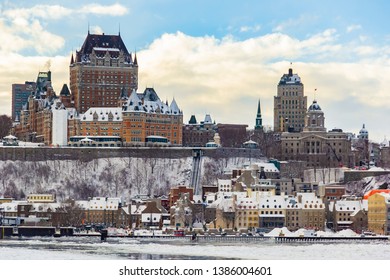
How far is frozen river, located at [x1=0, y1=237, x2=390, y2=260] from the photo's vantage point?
247 ft

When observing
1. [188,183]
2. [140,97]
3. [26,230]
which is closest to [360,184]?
[188,183]

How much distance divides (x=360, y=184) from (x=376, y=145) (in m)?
38.0

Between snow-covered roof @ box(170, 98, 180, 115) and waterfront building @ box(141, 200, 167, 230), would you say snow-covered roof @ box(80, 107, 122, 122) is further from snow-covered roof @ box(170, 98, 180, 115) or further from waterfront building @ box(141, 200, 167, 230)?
A: waterfront building @ box(141, 200, 167, 230)

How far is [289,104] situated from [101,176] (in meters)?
32.5

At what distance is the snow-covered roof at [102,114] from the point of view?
141 meters

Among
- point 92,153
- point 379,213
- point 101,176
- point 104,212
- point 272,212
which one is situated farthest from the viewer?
point 92,153

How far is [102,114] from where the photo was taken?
141750 millimetres

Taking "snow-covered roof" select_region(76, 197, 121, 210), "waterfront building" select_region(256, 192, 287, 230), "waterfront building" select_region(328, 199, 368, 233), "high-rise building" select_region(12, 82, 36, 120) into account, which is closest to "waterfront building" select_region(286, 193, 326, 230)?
"waterfront building" select_region(256, 192, 287, 230)

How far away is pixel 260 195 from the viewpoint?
111 meters

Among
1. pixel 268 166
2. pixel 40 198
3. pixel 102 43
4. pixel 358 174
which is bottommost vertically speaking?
pixel 40 198

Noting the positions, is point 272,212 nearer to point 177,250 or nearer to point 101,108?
point 177,250

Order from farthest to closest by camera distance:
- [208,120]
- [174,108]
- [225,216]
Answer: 1. [208,120]
2. [174,108]
3. [225,216]

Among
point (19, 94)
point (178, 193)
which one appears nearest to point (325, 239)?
point (178, 193)
